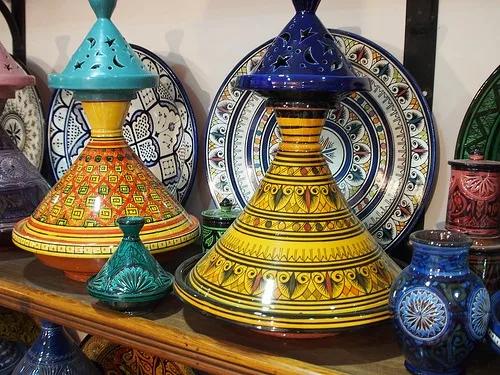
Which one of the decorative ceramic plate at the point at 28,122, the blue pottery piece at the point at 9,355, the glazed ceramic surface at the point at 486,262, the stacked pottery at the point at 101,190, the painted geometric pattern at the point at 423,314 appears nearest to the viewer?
the painted geometric pattern at the point at 423,314

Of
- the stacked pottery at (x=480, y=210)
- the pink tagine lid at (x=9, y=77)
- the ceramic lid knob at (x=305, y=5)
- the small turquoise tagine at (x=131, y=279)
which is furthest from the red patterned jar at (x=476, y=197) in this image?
the pink tagine lid at (x=9, y=77)

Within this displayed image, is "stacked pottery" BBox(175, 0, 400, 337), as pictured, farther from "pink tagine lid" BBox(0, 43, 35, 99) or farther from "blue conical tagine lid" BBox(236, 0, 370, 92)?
"pink tagine lid" BBox(0, 43, 35, 99)

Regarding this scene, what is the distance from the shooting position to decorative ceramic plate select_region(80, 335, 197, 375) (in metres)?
0.94

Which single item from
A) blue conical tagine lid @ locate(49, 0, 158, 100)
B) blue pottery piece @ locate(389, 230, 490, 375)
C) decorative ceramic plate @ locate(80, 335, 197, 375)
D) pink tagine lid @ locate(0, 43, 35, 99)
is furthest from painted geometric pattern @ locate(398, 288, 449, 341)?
pink tagine lid @ locate(0, 43, 35, 99)

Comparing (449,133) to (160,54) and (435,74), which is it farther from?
(160,54)

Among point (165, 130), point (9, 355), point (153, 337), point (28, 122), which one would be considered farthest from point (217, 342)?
point (28, 122)

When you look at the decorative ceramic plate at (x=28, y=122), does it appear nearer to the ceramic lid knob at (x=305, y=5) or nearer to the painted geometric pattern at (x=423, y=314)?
the ceramic lid knob at (x=305, y=5)

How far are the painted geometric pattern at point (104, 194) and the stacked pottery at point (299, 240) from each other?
15cm

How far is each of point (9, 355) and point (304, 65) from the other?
728mm

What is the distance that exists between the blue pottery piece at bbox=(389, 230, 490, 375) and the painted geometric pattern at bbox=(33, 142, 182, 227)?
352 millimetres

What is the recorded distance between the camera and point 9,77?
85 cm

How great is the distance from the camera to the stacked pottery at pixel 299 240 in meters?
0.55

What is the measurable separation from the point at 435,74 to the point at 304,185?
10.3 inches

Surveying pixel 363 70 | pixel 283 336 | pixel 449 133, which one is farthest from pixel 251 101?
pixel 283 336
